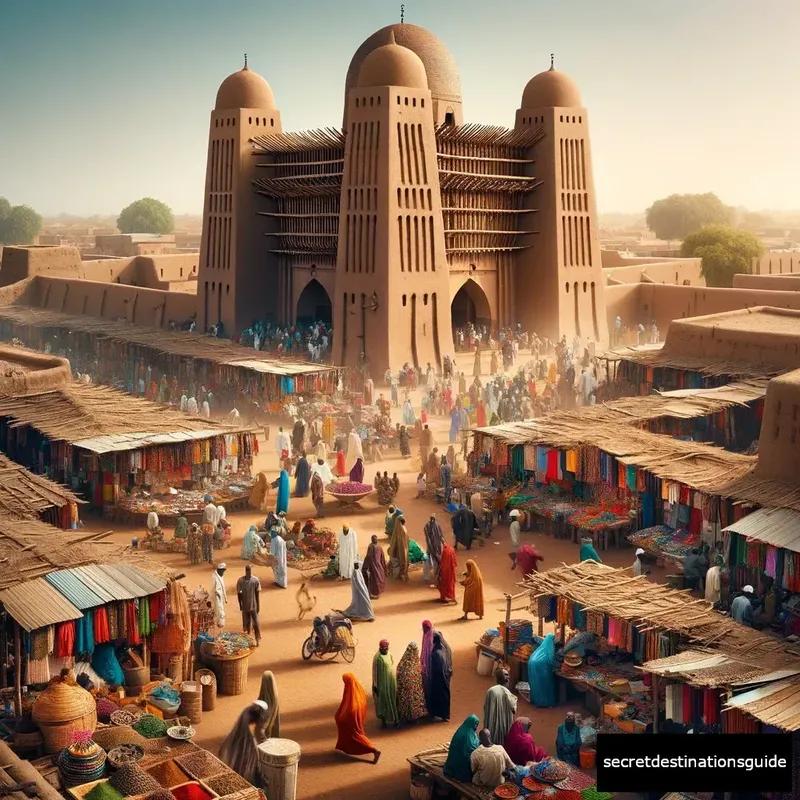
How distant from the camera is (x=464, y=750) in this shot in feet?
34.3

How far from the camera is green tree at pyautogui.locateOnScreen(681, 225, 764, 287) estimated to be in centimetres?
5291

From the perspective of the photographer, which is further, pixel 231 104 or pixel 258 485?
pixel 231 104

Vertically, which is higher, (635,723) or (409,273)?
(409,273)

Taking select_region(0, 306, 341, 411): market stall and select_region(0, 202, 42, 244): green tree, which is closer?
select_region(0, 306, 341, 411): market stall

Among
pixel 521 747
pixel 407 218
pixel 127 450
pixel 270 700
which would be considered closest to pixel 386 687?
pixel 270 700

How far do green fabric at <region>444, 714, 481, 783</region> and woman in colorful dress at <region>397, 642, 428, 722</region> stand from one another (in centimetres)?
184

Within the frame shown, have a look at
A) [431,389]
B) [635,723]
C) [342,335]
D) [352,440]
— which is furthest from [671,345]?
[635,723]

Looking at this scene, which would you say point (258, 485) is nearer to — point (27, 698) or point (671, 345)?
point (27, 698)

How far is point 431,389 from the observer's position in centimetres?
→ 2980

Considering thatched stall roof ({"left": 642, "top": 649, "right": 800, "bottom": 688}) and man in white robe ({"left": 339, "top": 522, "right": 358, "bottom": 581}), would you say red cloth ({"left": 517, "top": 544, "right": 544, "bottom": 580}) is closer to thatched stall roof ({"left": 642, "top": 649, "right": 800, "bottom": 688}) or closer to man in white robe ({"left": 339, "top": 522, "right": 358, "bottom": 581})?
man in white robe ({"left": 339, "top": 522, "right": 358, "bottom": 581})

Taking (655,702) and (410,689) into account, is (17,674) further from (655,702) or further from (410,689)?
(655,702)

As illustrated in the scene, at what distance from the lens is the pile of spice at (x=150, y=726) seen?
36.1 ft

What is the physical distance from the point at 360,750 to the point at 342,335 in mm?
22894

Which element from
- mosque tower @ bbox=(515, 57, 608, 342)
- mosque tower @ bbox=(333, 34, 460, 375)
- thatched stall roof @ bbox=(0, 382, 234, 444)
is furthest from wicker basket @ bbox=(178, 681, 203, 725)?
mosque tower @ bbox=(515, 57, 608, 342)
